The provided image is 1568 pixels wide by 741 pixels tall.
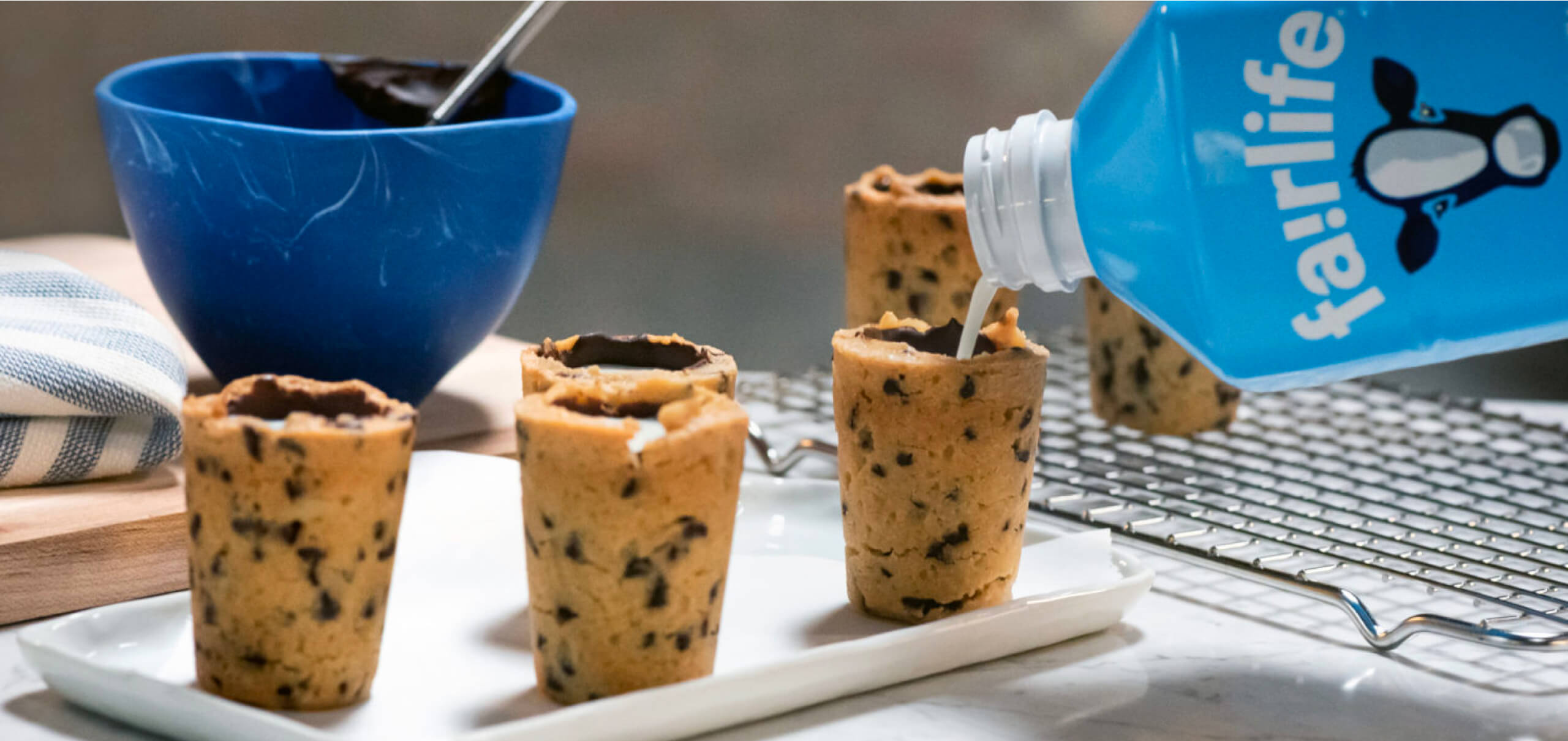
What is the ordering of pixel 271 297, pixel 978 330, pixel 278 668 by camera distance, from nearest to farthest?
1. pixel 278 668
2. pixel 978 330
3. pixel 271 297

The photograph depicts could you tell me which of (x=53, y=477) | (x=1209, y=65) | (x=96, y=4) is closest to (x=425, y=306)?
(x=53, y=477)

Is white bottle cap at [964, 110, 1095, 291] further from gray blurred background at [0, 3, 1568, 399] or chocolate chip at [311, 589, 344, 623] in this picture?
gray blurred background at [0, 3, 1568, 399]

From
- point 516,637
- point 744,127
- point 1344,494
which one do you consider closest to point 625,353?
point 516,637

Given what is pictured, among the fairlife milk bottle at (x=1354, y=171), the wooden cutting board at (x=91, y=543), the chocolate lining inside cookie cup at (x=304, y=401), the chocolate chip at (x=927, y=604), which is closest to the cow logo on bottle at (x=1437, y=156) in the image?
the fairlife milk bottle at (x=1354, y=171)

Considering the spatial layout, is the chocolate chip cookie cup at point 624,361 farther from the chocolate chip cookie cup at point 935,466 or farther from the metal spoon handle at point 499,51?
the metal spoon handle at point 499,51

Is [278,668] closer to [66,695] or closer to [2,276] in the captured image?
[66,695]
